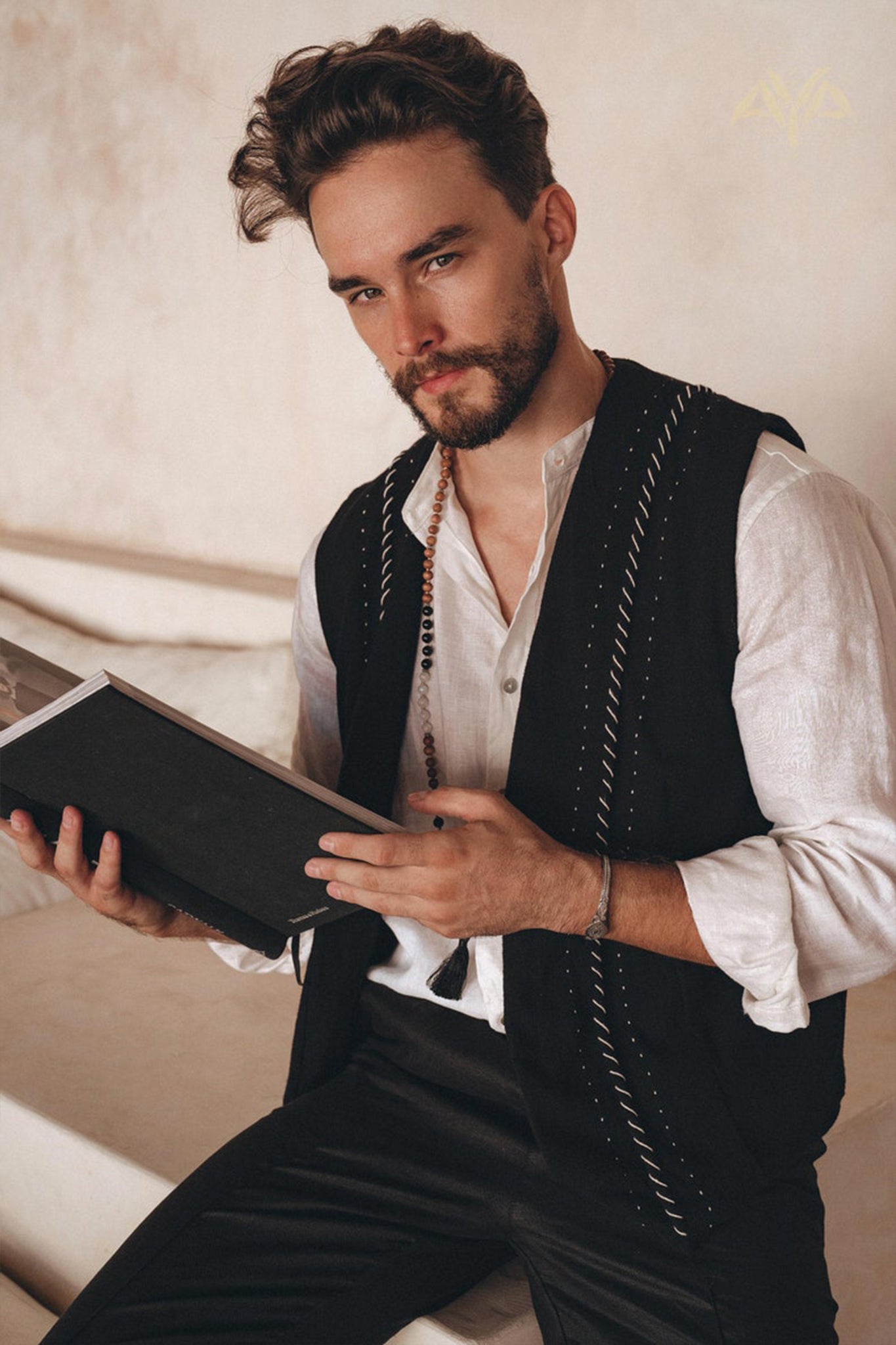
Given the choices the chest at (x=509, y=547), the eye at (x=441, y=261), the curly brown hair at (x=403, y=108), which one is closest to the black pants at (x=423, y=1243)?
the chest at (x=509, y=547)

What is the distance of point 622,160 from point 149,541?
173 centimetres

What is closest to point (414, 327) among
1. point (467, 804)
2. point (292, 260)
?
point (467, 804)

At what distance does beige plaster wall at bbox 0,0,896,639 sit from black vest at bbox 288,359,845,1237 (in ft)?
2.80

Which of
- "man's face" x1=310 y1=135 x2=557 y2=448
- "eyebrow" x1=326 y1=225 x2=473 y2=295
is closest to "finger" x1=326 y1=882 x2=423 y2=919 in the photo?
"man's face" x1=310 y1=135 x2=557 y2=448

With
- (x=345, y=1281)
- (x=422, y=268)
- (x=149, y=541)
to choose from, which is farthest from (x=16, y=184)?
(x=345, y=1281)

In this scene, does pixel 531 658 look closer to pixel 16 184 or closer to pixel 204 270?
pixel 204 270

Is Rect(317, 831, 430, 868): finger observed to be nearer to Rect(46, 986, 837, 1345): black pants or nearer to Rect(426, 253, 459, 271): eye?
Rect(46, 986, 837, 1345): black pants

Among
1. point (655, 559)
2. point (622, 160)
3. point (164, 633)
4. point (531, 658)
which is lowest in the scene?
point (164, 633)

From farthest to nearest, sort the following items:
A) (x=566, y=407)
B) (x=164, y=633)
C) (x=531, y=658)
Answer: (x=164, y=633) < (x=566, y=407) < (x=531, y=658)

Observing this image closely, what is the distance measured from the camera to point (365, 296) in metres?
1.38

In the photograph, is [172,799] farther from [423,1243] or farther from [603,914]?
[423,1243]

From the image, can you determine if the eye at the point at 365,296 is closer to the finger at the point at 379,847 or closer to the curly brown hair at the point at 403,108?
the curly brown hair at the point at 403,108

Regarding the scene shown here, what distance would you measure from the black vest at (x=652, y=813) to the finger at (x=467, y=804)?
13 cm

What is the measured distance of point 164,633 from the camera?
122 inches
